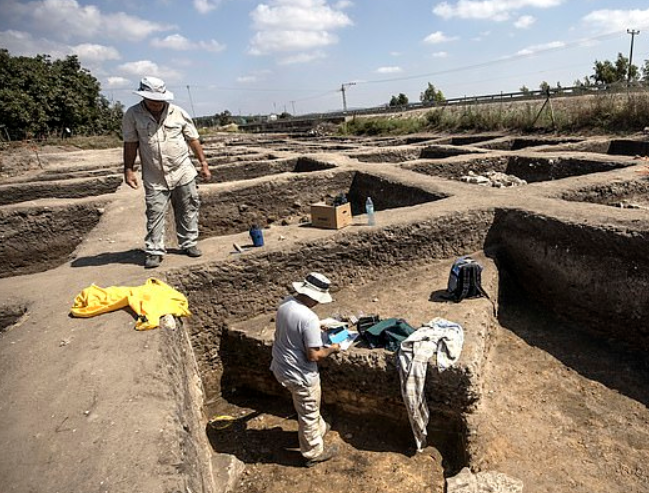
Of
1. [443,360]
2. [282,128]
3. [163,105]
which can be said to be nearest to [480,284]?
[443,360]

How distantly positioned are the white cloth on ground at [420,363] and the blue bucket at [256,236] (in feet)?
5.99

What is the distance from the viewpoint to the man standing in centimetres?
353

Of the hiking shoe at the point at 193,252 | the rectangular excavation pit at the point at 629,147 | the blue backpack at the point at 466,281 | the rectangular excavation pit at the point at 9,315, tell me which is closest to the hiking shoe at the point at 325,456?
the blue backpack at the point at 466,281

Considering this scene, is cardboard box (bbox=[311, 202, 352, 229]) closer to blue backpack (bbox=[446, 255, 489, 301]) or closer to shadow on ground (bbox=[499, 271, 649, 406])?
blue backpack (bbox=[446, 255, 489, 301])

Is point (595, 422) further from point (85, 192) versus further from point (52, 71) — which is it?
point (52, 71)

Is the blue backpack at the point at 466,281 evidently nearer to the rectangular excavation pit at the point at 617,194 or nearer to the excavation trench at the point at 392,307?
the excavation trench at the point at 392,307

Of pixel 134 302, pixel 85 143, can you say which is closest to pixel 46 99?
pixel 85 143

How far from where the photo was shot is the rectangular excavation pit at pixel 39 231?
6.52 m

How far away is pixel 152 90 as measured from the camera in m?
3.42

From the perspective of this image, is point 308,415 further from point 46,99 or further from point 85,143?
point 46,99

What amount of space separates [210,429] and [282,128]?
1277 inches

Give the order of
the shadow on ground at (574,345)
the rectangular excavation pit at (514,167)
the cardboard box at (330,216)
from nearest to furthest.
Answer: the shadow on ground at (574,345) → the cardboard box at (330,216) → the rectangular excavation pit at (514,167)

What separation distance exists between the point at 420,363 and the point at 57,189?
8.59m

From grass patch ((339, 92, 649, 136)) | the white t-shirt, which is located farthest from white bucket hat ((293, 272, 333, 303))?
grass patch ((339, 92, 649, 136))
